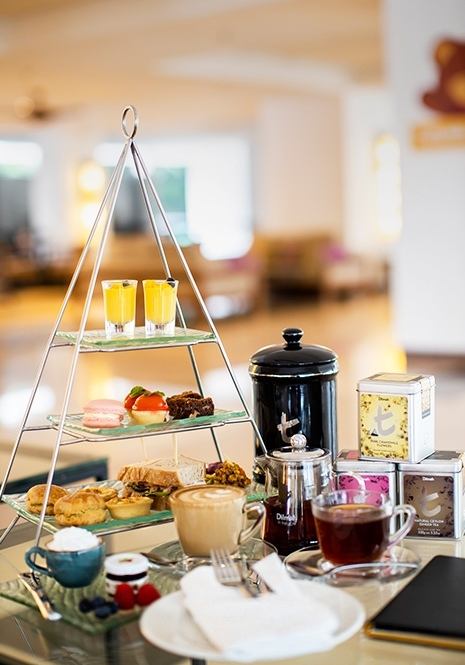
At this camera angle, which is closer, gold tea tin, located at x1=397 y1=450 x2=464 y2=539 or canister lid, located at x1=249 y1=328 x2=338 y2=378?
gold tea tin, located at x1=397 y1=450 x2=464 y2=539

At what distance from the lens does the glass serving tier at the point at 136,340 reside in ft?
6.01

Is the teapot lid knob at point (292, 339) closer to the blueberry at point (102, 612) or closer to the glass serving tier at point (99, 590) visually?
the glass serving tier at point (99, 590)

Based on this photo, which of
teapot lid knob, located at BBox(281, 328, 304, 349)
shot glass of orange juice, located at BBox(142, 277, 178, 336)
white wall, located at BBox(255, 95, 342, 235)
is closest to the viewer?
shot glass of orange juice, located at BBox(142, 277, 178, 336)

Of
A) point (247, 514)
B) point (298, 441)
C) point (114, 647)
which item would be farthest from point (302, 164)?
point (114, 647)

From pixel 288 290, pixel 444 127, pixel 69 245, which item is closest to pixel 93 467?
pixel 444 127

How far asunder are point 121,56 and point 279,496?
34.5 feet

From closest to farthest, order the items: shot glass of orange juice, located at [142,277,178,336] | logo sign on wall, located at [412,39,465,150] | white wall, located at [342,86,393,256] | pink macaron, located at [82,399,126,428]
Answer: pink macaron, located at [82,399,126,428]
shot glass of orange juice, located at [142,277,178,336]
logo sign on wall, located at [412,39,465,150]
white wall, located at [342,86,393,256]

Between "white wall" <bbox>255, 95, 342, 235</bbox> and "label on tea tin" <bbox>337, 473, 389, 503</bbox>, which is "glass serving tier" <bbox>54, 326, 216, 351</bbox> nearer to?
"label on tea tin" <bbox>337, 473, 389, 503</bbox>

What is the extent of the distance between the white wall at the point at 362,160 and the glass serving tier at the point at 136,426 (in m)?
13.5

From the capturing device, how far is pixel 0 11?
1031 centimetres

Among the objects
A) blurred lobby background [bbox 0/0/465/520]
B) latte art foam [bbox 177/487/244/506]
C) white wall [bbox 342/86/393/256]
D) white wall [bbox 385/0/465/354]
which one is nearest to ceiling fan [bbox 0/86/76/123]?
blurred lobby background [bbox 0/0/465/520]

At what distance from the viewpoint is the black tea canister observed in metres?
2.06

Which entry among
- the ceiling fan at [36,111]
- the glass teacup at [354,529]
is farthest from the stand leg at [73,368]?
the ceiling fan at [36,111]

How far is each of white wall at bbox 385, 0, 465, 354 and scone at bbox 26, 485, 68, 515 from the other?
21.7 ft
